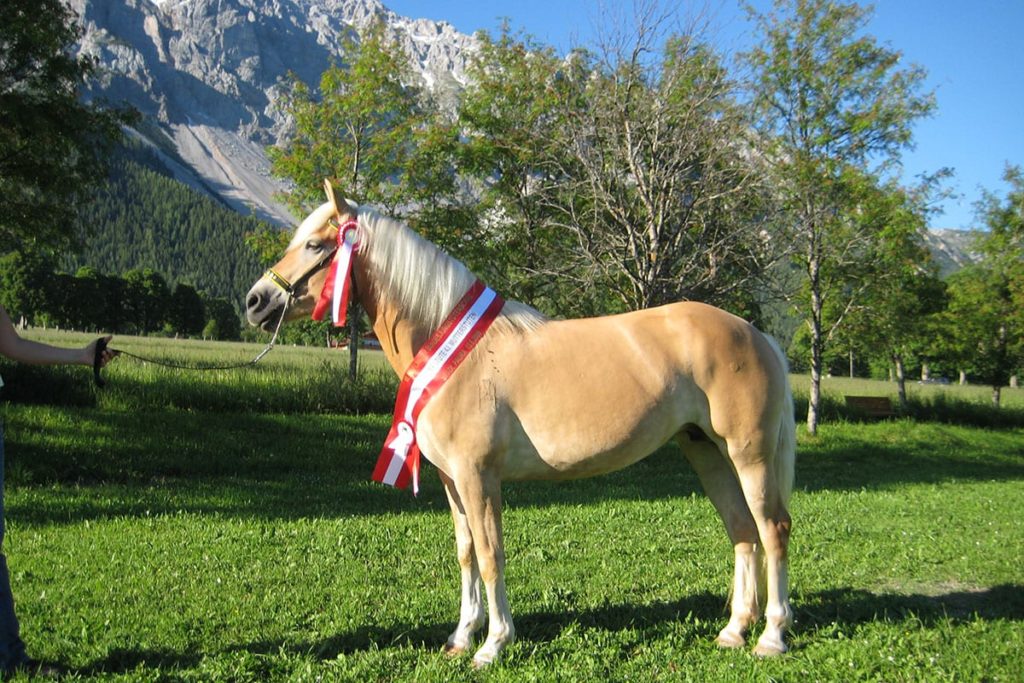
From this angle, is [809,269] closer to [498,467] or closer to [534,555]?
[534,555]

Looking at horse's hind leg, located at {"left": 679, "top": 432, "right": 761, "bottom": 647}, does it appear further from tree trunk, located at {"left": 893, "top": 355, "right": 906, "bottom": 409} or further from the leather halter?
tree trunk, located at {"left": 893, "top": 355, "right": 906, "bottom": 409}

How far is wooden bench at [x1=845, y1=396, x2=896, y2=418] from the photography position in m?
23.6

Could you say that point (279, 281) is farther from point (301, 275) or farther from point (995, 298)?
point (995, 298)

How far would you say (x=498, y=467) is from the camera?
384 cm

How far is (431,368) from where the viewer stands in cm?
386

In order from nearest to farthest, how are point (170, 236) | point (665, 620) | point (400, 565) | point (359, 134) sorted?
point (665, 620) → point (400, 565) → point (359, 134) → point (170, 236)

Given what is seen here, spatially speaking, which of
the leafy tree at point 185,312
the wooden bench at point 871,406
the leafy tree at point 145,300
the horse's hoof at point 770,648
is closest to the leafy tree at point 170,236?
the leafy tree at point 185,312

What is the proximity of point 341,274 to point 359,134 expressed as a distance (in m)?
13.6

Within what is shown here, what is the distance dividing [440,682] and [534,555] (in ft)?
9.03

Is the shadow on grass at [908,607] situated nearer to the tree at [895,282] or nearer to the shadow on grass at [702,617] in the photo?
the shadow on grass at [702,617]

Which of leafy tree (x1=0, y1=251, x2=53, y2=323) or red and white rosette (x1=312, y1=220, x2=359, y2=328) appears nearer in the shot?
red and white rosette (x1=312, y1=220, x2=359, y2=328)

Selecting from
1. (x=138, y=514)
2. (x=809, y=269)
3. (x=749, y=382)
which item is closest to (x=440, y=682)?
(x=749, y=382)

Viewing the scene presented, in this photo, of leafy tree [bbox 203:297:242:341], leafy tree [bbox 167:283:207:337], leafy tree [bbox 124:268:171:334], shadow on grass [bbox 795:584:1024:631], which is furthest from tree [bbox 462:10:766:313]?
leafy tree [bbox 203:297:242:341]

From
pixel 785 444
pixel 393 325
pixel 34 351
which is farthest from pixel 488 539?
pixel 34 351
